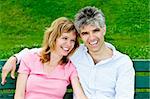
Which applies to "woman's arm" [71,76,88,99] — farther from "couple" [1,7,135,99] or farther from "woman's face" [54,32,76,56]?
"woman's face" [54,32,76,56]

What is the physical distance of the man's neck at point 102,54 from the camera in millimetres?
4289

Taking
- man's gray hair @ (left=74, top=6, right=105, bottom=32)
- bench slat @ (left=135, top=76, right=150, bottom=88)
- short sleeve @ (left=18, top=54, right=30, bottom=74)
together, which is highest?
man's gray hair @ (left=74, top=6, right=105, bottom=32)

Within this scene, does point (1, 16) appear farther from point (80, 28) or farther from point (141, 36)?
point (80, 28)

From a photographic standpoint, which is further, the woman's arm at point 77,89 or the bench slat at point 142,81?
the bench slat at point 142,81

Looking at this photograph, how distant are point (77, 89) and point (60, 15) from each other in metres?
5.73

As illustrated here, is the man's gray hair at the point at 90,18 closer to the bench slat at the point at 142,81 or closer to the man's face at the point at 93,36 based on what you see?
the man's face at the point at 93,36

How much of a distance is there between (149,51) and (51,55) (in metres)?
4.03

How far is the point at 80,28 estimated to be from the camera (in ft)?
13.8

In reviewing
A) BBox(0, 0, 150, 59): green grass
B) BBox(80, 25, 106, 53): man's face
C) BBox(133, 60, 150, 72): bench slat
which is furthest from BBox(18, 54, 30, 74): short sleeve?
BBox(0, 0, 150, 59): green grass

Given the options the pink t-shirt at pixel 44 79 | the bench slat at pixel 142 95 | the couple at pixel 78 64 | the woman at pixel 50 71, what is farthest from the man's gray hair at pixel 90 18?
the bench slat at pixel 142 95

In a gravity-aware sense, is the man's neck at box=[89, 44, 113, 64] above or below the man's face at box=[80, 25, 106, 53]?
below

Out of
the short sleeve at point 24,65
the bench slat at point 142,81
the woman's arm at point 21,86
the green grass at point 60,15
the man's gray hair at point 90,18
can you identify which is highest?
the man's gray hair at point 90,18

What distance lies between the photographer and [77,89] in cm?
432

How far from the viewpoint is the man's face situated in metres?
4.17
